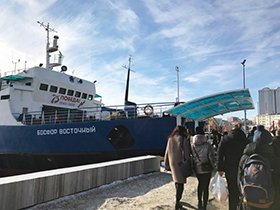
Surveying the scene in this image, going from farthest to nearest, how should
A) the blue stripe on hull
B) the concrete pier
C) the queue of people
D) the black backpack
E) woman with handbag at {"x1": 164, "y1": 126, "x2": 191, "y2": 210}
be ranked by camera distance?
the blue stripe on hull, woman with handbag at {"x1": 164, "y1": 126, "x2": 191, "y2": 210}, the concrete pier, the queue of people, the black backpack

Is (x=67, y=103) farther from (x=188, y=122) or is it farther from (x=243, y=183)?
(x=243, y=183)

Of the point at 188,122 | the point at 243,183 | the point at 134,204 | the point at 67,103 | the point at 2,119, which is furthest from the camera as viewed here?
the point at 67,103

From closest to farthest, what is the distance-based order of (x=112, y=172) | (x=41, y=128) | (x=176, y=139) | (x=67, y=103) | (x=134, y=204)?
(x=176, y=139) → (x=134, y=204) → (x=112, y=172) → (x=41, y=128) → (x=67, y=103)

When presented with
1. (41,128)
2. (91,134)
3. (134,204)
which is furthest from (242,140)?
(41,128)

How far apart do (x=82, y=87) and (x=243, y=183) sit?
49.3ft

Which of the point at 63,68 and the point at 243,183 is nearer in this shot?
the point at 243,183

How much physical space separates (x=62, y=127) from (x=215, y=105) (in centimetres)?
613

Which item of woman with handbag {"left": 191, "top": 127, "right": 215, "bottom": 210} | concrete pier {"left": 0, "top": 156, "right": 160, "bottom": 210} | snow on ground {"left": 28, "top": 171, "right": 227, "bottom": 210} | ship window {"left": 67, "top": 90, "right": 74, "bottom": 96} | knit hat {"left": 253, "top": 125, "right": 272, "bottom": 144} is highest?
ship window {"left": 67, "top": 90, "right": 74, "bottom": 96}

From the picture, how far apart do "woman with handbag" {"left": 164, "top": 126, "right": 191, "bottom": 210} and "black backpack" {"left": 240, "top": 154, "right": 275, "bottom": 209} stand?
1.90m

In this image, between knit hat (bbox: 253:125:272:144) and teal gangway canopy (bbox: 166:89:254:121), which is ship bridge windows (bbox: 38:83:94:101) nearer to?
teal gangway canopy (bbox: 166:89:254:121)

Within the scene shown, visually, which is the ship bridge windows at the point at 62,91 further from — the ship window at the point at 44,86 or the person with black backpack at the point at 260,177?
the person with black backpack at the point at 260,177

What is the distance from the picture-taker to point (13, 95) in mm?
14703

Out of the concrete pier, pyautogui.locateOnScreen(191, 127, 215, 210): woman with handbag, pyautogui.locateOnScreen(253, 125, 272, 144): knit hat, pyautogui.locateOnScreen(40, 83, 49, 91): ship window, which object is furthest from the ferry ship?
pyautogui.locateOnScreen(253, 125, 272, 144): knit hat

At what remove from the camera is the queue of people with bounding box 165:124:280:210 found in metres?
2.87
